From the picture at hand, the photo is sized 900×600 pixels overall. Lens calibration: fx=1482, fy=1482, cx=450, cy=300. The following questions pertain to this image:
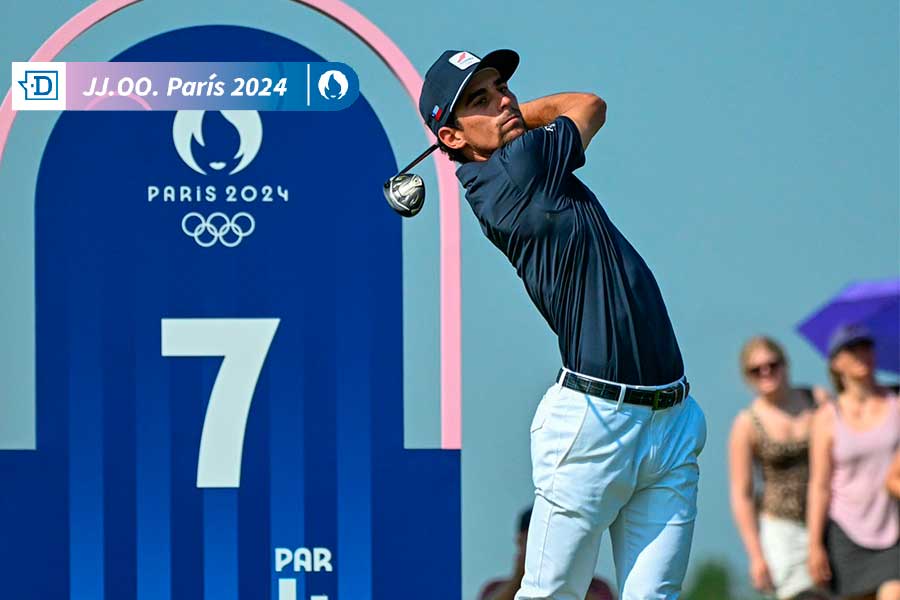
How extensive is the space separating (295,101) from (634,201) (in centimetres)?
106

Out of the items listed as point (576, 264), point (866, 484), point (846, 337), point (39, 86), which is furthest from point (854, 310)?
point (39, 86)

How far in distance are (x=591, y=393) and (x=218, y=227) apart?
1784 mm

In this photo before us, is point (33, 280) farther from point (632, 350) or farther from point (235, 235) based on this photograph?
point (632, 350)

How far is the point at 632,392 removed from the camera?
3002 millimetres

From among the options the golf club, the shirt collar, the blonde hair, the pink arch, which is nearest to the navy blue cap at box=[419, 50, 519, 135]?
the shirt collar

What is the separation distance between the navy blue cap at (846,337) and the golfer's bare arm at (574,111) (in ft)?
4.91

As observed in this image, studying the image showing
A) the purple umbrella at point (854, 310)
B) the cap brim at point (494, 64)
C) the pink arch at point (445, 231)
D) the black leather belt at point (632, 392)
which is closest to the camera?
the black leather belt at point (632, 392)

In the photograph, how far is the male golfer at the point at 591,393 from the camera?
3.01 m

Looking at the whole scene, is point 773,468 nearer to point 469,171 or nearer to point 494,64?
point 469,171

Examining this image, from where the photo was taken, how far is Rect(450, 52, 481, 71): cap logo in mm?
3131

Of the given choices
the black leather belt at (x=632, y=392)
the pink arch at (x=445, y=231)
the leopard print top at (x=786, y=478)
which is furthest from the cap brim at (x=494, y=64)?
the leopard print top at (x=786, y=478)

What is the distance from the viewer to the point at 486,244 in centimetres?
442

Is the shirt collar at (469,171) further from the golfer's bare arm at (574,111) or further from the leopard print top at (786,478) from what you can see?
the leopard print top at (786,478)

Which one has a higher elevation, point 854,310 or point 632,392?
point 854,310
